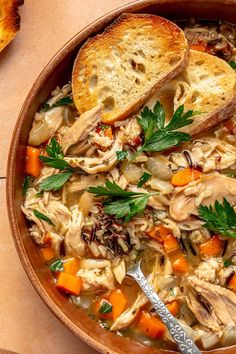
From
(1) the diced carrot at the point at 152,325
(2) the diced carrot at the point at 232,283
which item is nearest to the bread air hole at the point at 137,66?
(2) the diced carrot at the point at 232,283

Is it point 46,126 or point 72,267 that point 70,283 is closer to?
point 72,267

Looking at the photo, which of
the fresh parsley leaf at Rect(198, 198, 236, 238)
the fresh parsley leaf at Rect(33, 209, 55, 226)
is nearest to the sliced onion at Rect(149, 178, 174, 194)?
the fresh parsley leaf at Rect(198, 198, 236, 238)

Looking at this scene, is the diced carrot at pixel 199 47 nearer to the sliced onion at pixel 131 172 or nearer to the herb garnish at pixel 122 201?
the sliced onion at pixel 131 172

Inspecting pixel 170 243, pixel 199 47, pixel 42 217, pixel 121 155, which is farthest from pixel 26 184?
pixel 199 47

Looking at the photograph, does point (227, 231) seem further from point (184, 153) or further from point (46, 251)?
point (46, 251)

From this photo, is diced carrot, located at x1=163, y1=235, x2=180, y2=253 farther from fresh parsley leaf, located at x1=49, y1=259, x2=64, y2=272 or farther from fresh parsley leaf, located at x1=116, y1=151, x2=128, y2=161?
fresh parsley leaf, located at x1=49, y1=259, x2=64, y2=272

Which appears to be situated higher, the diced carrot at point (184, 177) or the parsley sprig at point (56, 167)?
the parsley sprig at point (56, 167)

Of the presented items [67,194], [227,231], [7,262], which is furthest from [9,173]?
[227,231]
